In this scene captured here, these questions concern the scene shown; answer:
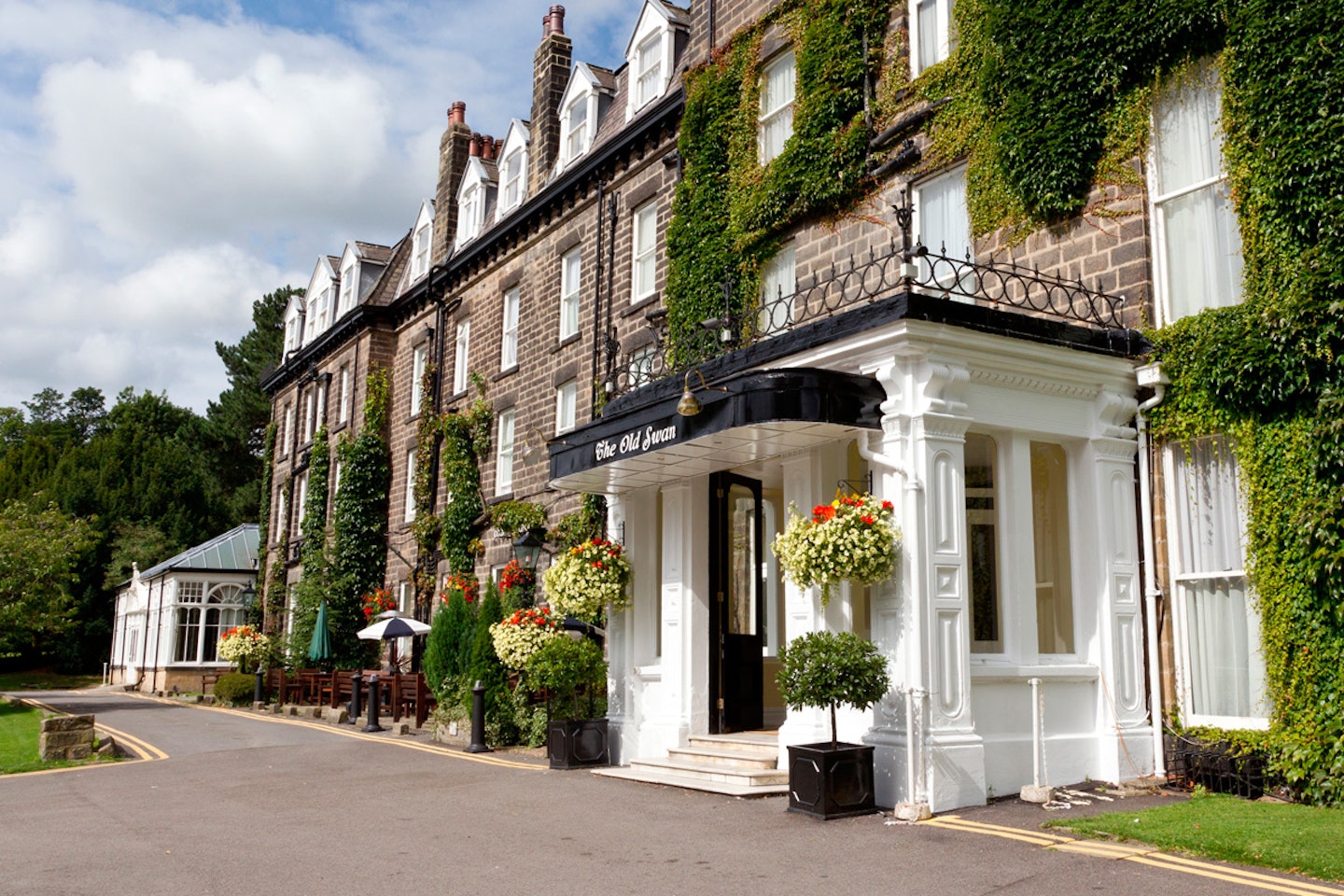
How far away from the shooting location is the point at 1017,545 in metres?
10.5

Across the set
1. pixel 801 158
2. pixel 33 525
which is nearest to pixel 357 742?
pixel 801 158

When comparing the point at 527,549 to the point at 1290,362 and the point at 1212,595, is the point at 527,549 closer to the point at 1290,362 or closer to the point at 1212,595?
the point at 1212,595

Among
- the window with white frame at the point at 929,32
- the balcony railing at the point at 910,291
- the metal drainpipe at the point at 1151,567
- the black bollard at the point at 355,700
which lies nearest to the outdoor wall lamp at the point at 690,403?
the balcony railing at the point at 910,291

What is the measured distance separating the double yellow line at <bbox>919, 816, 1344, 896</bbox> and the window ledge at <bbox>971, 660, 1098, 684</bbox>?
58.4 inches

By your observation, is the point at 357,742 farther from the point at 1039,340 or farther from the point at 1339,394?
the point at 1339,394

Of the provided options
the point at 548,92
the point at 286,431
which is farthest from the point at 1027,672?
the point at 286,431

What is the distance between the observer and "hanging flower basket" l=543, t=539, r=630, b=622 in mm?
13250

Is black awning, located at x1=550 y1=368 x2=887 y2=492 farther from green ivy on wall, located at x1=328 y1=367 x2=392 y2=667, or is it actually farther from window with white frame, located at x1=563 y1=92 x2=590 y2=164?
green ivy on wall, located at x1=328 y1=367 x2=392 y2=667

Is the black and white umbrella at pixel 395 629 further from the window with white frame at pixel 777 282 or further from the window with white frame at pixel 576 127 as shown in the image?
the window with white frame at pixel 777 282

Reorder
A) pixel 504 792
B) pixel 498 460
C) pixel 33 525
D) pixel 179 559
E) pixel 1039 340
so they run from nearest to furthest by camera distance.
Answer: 1. pixel 1039 340
2. pixel 504 792
3. pixel 498 460
4. pixel 33 525
5. pixel 179 559

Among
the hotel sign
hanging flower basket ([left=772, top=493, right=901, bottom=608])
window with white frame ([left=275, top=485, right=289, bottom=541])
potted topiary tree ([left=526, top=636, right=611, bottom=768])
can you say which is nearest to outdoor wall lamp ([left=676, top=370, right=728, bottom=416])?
the hotel sign

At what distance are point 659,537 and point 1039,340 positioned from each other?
17.7 feet

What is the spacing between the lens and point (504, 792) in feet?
37.3

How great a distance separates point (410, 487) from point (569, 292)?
842cm
